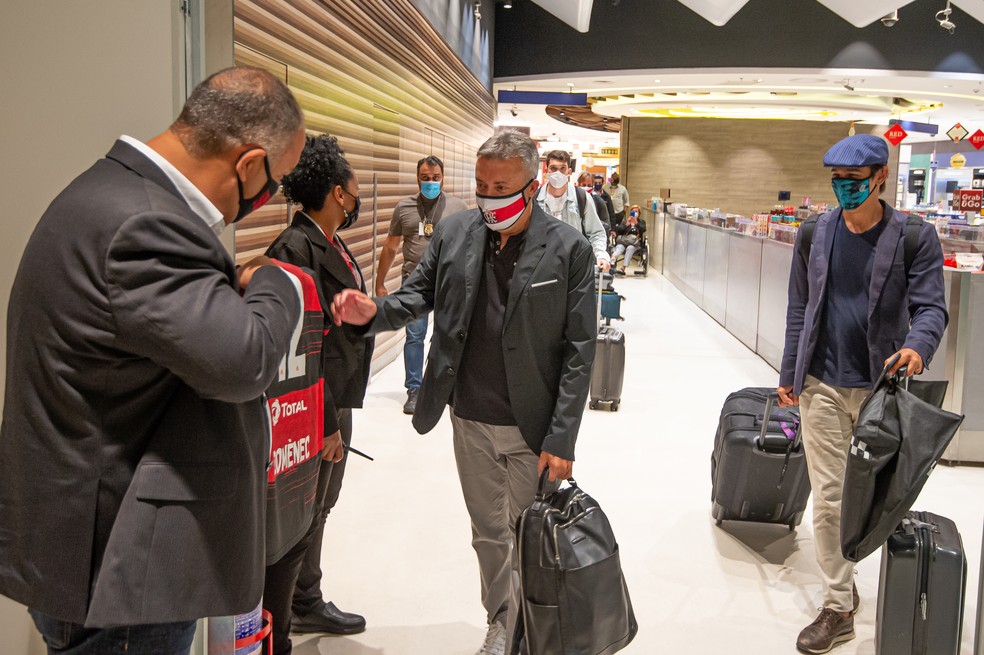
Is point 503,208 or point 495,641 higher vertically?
point 503,208

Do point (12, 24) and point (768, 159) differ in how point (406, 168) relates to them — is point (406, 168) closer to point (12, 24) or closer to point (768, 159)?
A: point (12, 24)

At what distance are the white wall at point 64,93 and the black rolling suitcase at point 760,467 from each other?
2937mm

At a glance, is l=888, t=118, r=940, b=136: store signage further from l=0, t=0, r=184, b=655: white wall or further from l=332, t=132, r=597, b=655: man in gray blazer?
l=0, t=0, r=184, b=655: white wall

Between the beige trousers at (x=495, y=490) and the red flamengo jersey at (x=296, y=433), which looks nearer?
the red flamengo jersey at (x=296, y=433)

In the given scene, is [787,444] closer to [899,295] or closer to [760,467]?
[760,467]

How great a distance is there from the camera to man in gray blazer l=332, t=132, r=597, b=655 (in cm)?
266

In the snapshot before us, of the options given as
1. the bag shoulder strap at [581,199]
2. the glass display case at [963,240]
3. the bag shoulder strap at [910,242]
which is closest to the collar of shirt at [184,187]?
the bag shoulder strap at [910,242]

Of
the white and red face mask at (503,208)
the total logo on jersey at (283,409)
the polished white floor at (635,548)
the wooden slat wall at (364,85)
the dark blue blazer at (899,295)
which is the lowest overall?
the polished white floor at (635,548)

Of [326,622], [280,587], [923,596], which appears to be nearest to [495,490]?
[280,587]

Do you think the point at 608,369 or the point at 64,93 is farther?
the point at 608,369

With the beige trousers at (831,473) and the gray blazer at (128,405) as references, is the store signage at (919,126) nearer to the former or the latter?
the beige trousers at (831,473)

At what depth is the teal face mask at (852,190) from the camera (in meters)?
3.09

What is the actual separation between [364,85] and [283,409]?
525cm

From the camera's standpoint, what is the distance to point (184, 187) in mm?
1438
